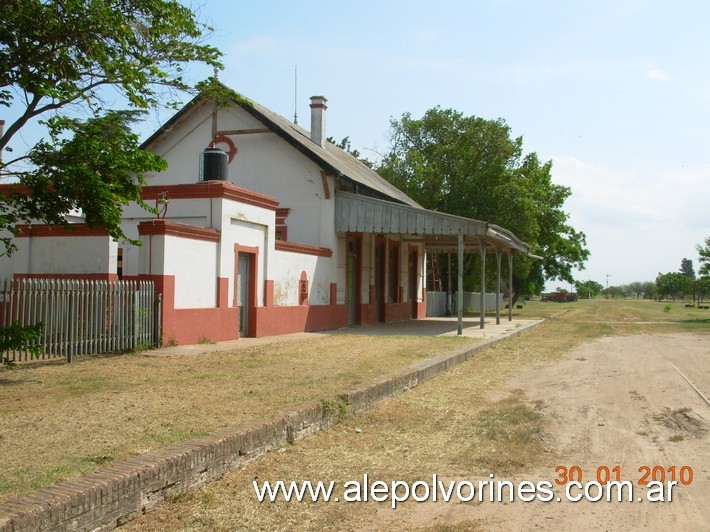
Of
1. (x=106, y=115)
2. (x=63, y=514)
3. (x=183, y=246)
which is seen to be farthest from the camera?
(x=183, y=246)

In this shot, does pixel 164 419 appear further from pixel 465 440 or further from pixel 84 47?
pixel 84 47

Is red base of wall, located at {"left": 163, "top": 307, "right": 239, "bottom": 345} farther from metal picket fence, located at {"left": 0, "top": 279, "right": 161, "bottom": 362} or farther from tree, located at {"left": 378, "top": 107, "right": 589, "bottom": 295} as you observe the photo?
tree, located at {"left": 378, "top": 107, "right": 589, "bottom": 295}

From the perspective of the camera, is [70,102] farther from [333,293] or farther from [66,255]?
[333,293]

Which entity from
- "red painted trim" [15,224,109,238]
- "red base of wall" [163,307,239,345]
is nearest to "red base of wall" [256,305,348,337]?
"red base of wall" [163,307,239,345]

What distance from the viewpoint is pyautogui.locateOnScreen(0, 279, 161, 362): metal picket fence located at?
10.7m

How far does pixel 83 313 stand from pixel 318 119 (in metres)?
15.5

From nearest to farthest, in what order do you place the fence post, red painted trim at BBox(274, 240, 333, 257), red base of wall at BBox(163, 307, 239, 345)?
the fence post < red base of wall at BBox(163, 307, 239, 345) < red painted trim at BBox(274, 240, 333, 257)

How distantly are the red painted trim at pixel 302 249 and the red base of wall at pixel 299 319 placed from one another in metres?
1.55

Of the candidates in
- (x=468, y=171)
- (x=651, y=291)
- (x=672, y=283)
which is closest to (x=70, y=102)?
(x=468, y=171)

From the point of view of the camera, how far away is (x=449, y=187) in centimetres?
3838

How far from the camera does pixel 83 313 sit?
11633 millimetres

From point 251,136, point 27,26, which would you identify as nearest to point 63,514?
point 27,26

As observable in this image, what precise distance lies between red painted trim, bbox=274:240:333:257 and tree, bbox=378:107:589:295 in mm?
17692

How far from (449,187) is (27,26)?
30896mm
